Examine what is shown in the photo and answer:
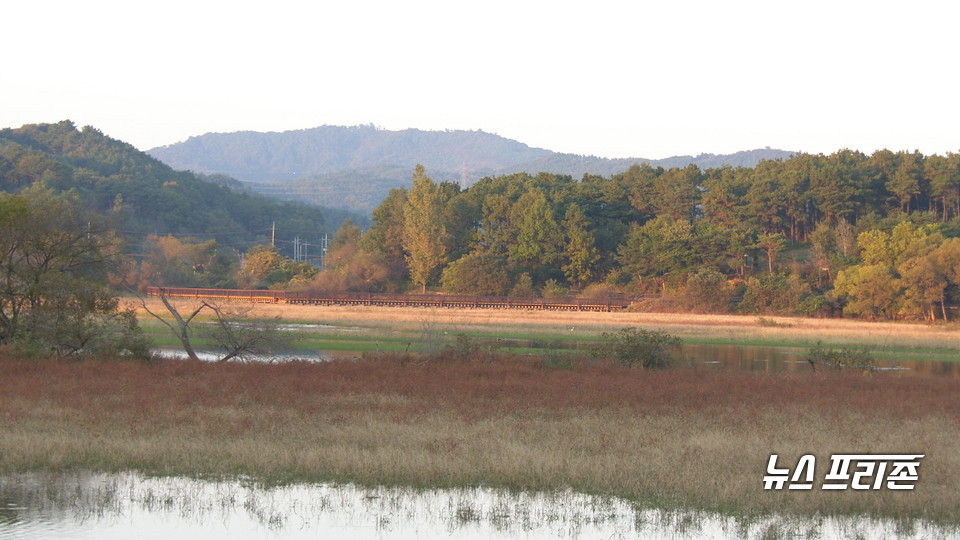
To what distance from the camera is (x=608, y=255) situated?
357 feet

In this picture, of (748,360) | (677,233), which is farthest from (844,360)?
(677,233)

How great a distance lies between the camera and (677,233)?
327ft

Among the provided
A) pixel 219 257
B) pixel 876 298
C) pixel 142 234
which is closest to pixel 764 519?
pixel 876 298

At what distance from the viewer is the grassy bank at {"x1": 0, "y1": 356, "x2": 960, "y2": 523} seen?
18.0 meters

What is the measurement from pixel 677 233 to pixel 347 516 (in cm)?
8663

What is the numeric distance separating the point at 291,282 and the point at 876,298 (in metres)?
62.8

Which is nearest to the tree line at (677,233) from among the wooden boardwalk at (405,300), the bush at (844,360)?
the wooden boardwalk at (405,300)

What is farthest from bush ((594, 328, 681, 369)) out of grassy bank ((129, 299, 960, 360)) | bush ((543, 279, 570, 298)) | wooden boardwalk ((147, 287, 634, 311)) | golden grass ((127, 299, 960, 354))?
bush ((543, 279, 570, 298))

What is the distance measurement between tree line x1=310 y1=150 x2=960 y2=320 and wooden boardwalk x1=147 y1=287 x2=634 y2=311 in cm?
563

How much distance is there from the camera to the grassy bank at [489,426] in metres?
18.0

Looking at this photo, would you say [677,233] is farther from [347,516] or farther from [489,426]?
[347,516]

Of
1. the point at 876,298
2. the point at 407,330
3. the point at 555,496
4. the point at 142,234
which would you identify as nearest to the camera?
the point at 555,496

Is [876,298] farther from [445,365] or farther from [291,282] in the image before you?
[291,282]

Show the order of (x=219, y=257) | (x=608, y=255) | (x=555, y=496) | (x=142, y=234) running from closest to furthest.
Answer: (x=555, y=496) < (x=608, y=255) < (x=219, y=257) < (x=142, y=234)
